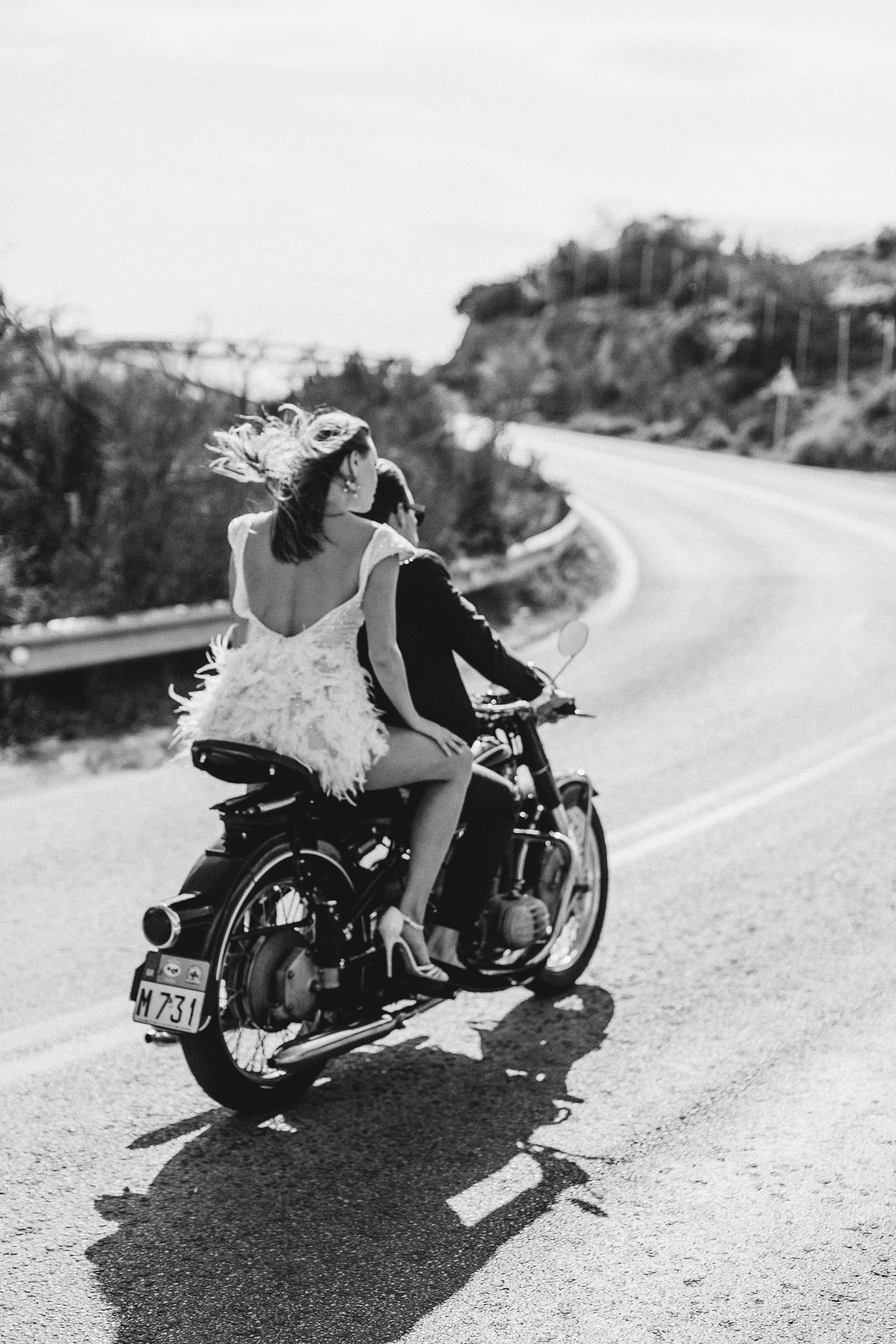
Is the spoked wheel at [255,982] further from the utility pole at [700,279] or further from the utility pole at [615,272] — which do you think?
the utility pole at [615,272]

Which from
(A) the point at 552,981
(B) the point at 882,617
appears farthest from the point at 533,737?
(B) the point at 882,617

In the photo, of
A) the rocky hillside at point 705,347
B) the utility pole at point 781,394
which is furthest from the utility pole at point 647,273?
the utility pole at point 781,394

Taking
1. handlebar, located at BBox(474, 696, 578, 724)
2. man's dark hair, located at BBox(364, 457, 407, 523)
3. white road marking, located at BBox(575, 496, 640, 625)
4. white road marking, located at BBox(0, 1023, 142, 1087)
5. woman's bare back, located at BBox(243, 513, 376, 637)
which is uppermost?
man's dark hair, located at BBox(364, 457, 407, 523)

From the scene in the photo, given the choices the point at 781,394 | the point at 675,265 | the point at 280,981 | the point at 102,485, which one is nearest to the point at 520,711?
the point at 280,981

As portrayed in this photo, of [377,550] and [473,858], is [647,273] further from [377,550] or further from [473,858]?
[377,550]

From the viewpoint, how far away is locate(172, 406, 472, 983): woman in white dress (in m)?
4.59

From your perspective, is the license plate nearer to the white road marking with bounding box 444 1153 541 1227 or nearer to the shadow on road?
the shadow on road

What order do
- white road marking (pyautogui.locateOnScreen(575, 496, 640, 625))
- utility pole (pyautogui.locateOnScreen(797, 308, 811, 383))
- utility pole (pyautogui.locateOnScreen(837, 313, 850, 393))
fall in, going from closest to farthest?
white road marking (pyautogui.locateOnScreen(575, 496, 640, 625)) < utility pole (pyautogui.locateOnScreen(837, 313, 850, 393)) < utility pole (pyautogui.locateOnScreen(797, 308, 811, 383))

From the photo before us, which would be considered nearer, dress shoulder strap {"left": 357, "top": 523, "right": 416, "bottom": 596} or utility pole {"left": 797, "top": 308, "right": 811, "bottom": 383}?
dress shoulder strap {"left": 357, "top": 523, "right": 416, "bottom": 596}

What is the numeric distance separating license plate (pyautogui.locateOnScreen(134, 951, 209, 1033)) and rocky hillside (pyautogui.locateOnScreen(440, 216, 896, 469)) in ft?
118

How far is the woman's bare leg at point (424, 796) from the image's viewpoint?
474 centimetres

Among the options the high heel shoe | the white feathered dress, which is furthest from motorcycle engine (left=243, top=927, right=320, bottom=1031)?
the white feathered dress

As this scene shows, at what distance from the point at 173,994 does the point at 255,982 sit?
0.96 ft

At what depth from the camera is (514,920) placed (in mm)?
5188
